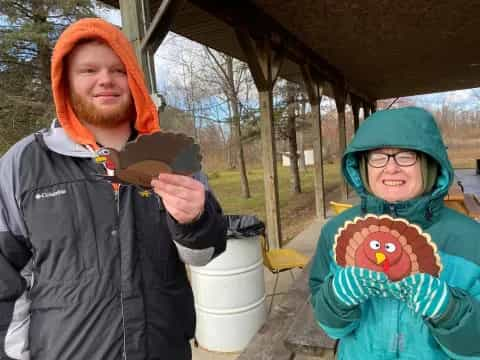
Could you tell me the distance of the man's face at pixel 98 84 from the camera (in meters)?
1.13

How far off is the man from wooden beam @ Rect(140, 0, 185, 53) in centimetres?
193

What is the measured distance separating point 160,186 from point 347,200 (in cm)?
943

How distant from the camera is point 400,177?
124 centimetres

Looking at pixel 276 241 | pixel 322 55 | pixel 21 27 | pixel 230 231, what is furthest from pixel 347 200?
pixel 21 27

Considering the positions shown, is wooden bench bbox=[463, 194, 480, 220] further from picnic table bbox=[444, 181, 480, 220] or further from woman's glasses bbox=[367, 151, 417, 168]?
woman's glasses bbox=[367, 151, 417, 168]

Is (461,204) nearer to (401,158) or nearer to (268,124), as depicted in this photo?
(268,124)

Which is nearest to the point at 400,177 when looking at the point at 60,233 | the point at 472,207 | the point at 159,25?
the point at 60,233

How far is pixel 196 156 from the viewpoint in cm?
94

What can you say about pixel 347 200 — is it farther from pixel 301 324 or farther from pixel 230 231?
pixel 301 324

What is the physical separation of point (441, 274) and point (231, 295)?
2.05 meters

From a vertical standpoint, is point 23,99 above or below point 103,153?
above

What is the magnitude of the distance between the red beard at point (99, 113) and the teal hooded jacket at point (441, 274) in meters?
0.77

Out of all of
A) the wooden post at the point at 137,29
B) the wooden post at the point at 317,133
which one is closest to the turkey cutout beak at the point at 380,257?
the wooden post at the point at 137,29

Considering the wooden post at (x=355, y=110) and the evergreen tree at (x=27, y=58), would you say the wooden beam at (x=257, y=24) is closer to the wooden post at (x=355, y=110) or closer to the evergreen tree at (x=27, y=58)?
the wooden post at (x=355, y=110)
